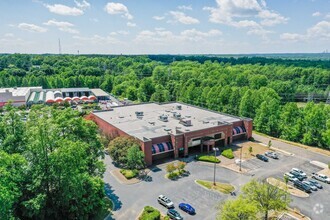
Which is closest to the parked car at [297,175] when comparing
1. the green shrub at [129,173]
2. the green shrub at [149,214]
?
the green shrub at [149,214]

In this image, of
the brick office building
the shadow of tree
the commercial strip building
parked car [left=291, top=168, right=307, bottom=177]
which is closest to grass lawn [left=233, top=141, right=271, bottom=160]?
the brick office building

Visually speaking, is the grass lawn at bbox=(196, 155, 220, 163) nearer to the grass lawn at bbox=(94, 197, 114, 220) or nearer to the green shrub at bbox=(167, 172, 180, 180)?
the green shrub at bbox=(167, 172, 180, 180)

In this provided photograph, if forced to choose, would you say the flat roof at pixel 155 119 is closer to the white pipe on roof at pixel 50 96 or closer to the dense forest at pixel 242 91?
the dense forest at pixel 242 91

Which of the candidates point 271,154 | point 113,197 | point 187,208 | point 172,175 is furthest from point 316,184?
point 113,197

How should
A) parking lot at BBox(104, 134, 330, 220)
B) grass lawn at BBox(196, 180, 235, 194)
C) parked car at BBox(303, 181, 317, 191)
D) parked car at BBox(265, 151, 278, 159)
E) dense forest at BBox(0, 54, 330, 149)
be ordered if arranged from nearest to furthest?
parking lot at BBox(104, 134, 330, 220) < grass lawn at BBox(196, 180, 235, 194) < parked car at BBox(303, 181, 317, 191) < parked car at BBox(265, 151, 278, 159) < dense forest at BBox(0, 54, 330, 149)

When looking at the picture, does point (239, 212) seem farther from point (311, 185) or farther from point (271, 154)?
point (271, 154)

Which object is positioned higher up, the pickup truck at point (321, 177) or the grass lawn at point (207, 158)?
the grass lawn at point (207, 158)
